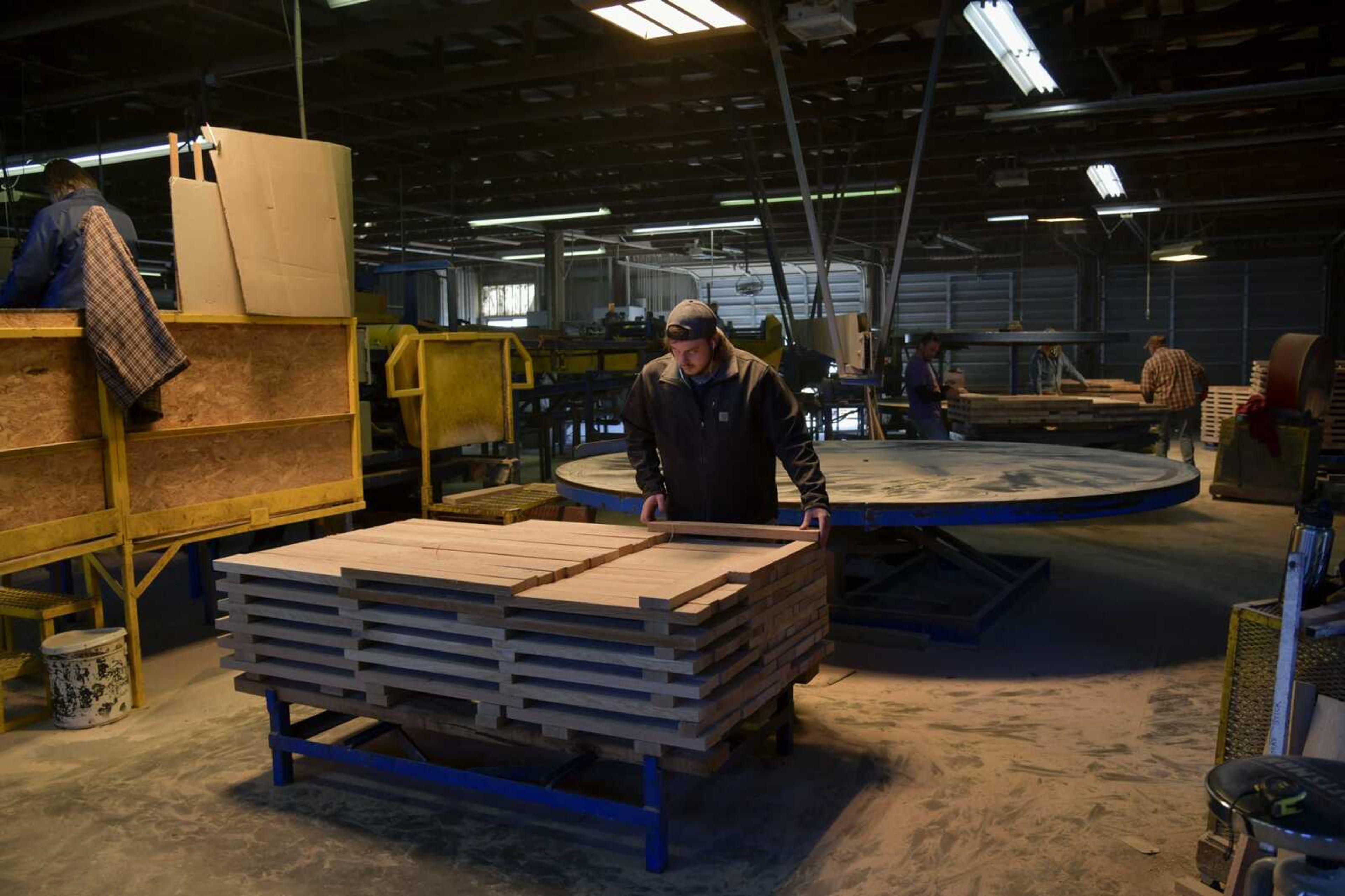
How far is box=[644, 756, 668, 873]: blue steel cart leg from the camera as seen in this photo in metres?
3.11

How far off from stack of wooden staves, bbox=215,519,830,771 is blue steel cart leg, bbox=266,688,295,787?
79 millimetres

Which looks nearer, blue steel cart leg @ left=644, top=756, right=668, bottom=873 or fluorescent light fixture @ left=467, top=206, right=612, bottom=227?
blue steel cart leg @ left=644, top=756, right=668, bottom=873

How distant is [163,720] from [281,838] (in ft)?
5.22

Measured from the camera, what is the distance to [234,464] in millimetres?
5328

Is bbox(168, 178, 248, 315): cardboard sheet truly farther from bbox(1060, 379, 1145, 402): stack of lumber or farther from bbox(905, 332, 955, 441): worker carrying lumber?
bbox(1060, 379, 1145, 402): stack of lumber

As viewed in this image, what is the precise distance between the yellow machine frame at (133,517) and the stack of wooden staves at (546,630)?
1231 millimetres

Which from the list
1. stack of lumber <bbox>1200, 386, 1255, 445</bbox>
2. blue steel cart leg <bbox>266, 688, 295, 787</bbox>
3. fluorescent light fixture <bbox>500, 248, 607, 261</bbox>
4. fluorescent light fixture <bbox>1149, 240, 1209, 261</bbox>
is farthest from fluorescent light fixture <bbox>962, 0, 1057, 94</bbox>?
fluorescent light fixture <bbox>500, 248, 607, 261</bbox>

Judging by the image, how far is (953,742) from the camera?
422 centimetres

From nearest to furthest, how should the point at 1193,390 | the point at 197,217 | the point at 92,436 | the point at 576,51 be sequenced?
the point at 92,436 < the point at 197,217 < the point at 576,51 < the point at 1193,390

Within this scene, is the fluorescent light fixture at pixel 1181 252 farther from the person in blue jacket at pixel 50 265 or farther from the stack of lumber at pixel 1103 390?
the person in blue jacket at pixel 50 265

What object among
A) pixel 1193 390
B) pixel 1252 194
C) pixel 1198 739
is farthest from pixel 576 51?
pixel 1252 194

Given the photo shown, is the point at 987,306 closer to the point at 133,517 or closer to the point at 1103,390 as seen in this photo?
the point at 1103,390

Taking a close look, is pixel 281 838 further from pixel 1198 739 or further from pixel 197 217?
pixel 1198 739

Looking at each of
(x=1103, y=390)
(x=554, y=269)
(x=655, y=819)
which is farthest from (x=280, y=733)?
(x=554, y=269)
